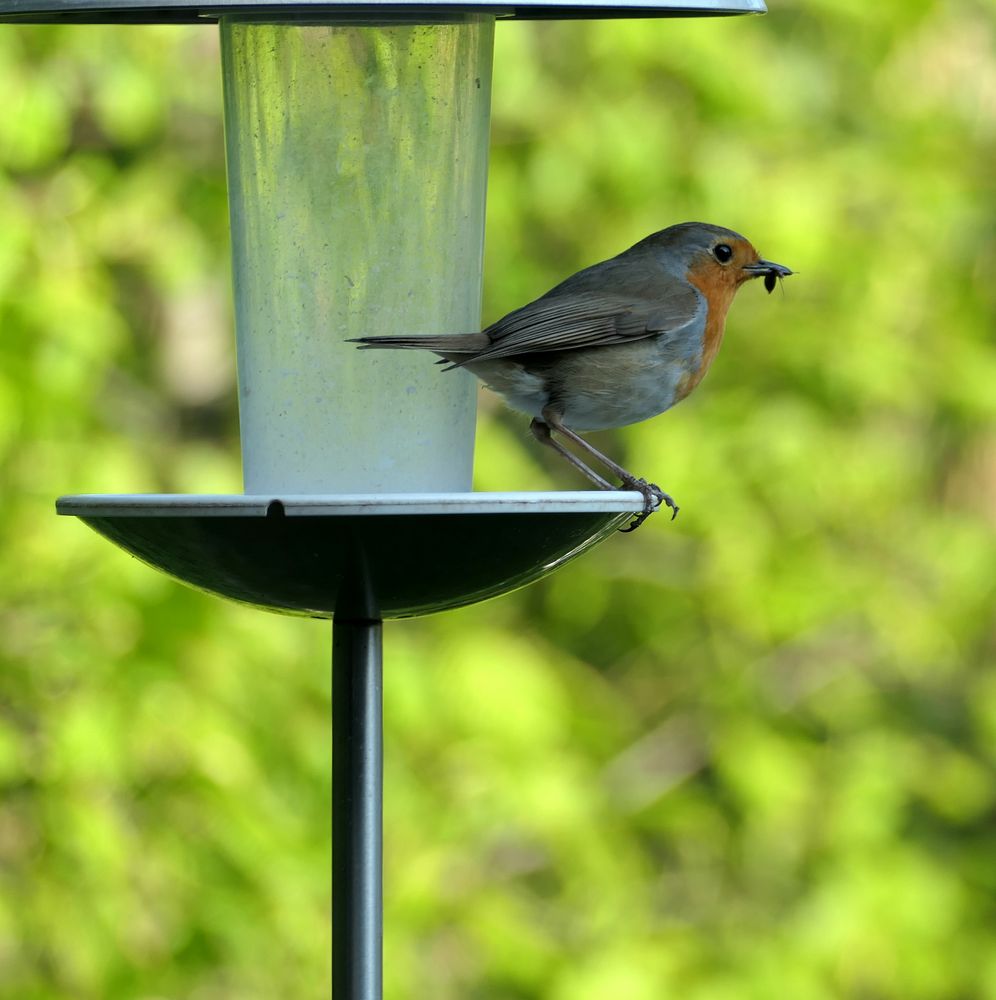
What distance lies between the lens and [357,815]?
2340 millimetres

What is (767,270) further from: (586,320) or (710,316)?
(586,320)

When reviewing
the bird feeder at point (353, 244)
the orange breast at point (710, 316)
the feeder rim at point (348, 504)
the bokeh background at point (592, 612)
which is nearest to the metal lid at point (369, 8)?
the bird feeder at point (353, 244)

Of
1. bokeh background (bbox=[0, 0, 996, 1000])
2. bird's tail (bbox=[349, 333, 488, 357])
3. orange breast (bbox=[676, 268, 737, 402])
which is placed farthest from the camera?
bokeh background (bbox=[0, 0, 996, 1000])

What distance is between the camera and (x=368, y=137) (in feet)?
8.46

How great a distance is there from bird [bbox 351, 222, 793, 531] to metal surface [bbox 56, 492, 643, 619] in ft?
1.71

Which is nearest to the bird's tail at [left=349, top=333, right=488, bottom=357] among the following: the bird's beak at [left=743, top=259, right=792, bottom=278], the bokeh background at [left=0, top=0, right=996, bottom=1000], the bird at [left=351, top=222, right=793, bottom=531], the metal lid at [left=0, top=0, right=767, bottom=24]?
the bird at [left=351, top=222, right=793, bottom=531]

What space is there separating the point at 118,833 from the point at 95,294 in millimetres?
1249

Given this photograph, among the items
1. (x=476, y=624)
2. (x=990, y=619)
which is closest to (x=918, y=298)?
(x=990, y=619)

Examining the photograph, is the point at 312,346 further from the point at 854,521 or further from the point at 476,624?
the point at 854,521

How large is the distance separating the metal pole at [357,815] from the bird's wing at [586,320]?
548 mm

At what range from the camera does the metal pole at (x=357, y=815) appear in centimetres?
232

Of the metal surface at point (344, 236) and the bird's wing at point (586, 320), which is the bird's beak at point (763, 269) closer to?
the bird's wing at point (586, 320)

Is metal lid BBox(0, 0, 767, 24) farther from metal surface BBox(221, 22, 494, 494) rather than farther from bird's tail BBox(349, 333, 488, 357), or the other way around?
bird's tail BBox(349, 333, 488, 357)

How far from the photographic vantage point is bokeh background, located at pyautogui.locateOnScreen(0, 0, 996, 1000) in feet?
12.5
